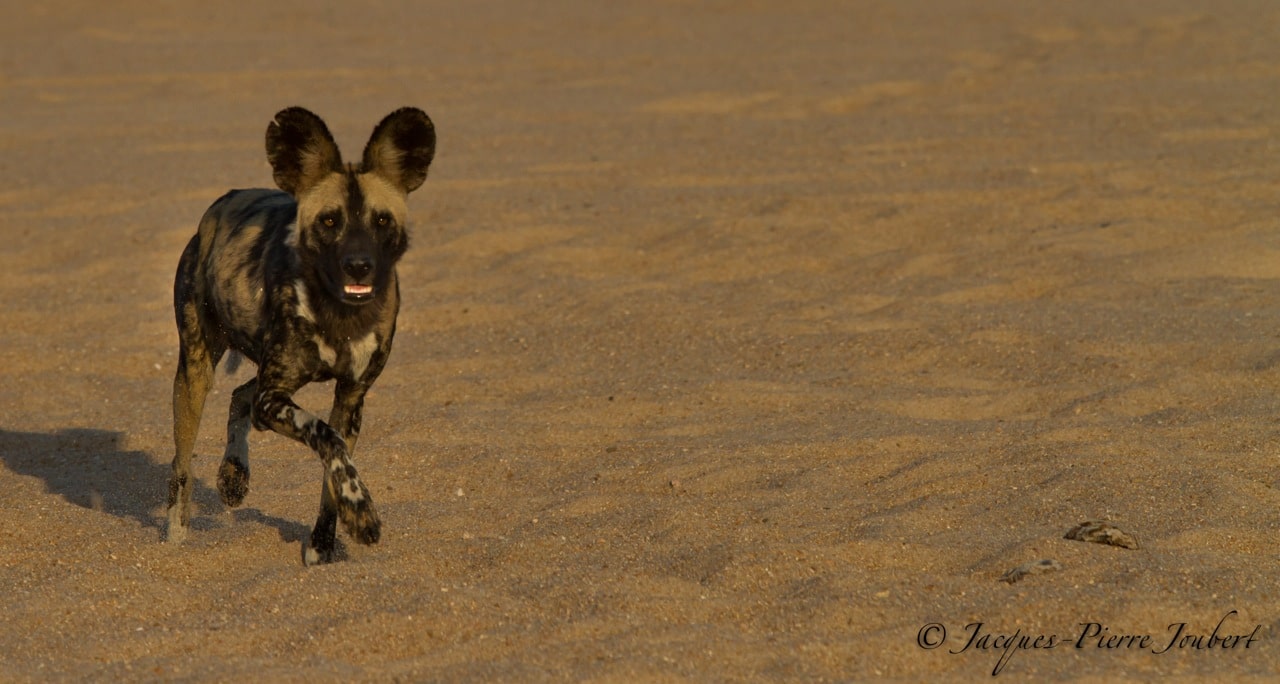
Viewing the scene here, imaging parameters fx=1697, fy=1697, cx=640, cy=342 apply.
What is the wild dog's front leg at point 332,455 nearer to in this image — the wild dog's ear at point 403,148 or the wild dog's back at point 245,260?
the wild dog's back at point 245,260

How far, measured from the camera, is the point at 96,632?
15.7 ft

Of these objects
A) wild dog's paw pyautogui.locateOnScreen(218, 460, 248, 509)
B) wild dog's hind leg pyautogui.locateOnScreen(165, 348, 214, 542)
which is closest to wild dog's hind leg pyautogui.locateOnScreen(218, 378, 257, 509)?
wild dog's paw pyautogui.locateOnScreen(218, 460, 248, 509)

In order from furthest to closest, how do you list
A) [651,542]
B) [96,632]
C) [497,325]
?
[497,325] < [651,542] < [96,632]

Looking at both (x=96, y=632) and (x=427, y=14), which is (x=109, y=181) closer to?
(x=96, y=632)

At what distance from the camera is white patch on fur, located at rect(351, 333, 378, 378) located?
551 centimetres

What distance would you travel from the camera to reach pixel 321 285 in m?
5.46

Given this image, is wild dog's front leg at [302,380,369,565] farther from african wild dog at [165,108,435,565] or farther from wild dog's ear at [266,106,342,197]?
wild dog's ear at [266,106,342,197]

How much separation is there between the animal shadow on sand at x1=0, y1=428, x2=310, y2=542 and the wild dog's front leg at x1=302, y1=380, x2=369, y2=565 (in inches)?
11.8

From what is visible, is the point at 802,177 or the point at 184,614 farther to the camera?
the point at 802,177

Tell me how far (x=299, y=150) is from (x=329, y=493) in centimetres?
111

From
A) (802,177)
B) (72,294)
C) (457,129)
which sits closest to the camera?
(72,294)

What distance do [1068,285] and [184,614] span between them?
5879 mm

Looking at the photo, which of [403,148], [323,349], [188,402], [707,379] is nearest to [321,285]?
[323,349]

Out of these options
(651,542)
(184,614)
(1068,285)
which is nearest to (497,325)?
(1068,285)
